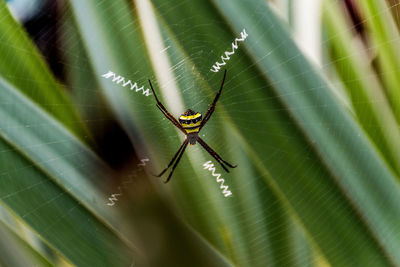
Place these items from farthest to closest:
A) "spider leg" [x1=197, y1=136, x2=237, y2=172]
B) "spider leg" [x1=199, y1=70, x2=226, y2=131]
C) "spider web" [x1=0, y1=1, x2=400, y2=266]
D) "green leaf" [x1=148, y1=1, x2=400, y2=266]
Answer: "spider leg" [x1=197, y1=136, x2=237, y2=172], "spider leg" [x1=199, y1=70, x2=226, y2=131], "spider web" [x1=0, y1=1, x2=400, y2=266], "green leaf" [x1=148, y1=1, x2=400, y2=266]

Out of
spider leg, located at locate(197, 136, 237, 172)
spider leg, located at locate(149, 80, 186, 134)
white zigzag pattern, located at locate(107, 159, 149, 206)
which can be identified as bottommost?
spider leg, located at locate(197, 136, 237, 172)

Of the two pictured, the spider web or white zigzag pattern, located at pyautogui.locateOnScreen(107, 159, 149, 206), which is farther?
white zigzag pattern, located at pyautogui.locateOnScreen(107, 159, 149, 206)

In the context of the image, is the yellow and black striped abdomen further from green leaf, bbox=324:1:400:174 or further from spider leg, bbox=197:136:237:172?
green leaf, bbox=324:1:400:174

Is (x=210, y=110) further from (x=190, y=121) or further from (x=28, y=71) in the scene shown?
(x=28, y=71)

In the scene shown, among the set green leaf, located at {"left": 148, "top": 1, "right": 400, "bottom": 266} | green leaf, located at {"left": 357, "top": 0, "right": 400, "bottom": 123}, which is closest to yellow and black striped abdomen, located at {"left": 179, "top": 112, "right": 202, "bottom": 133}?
green leaf, located at {"left": 148, "top": 1, "right": 400, "bottom": 266}

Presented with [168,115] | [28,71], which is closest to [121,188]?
[168,115]

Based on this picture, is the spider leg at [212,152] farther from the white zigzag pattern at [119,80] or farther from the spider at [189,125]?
the white zigzag pattern at [119,80]

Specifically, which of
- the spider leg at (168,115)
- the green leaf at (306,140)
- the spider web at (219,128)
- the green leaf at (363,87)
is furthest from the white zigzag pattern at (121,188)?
the green leaf at (363,87)

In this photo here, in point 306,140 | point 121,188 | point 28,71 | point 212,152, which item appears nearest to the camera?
point 306,140

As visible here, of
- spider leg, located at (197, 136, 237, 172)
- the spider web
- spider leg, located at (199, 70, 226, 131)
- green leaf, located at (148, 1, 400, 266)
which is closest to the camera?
green leaf, located at (148, 1, 400, 266)
